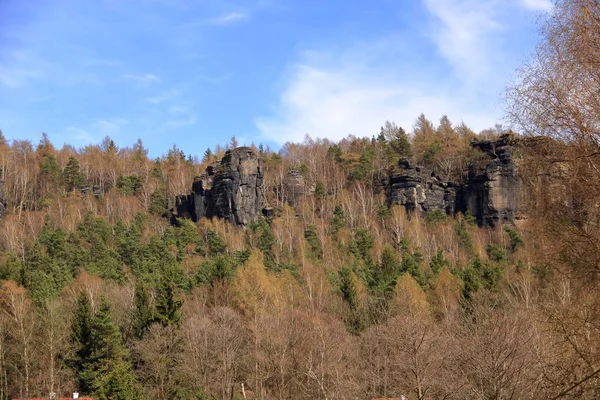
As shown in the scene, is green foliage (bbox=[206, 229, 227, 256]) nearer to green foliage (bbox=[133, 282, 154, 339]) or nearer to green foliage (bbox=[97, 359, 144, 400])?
green foliage (bbox=[133, 282, 154, 339])

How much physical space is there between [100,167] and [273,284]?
56.3 metres

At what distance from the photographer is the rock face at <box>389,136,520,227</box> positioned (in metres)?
84.2

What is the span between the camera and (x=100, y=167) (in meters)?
97.5

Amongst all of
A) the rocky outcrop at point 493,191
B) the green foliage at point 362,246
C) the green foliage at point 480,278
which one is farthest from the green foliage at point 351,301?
the rocky outcrop at point 493,191

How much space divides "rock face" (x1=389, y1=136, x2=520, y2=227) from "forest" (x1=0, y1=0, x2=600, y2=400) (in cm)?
238

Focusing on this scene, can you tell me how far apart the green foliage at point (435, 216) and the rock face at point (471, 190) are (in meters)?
2.37

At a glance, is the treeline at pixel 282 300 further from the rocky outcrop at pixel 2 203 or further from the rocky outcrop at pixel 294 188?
the rocky outcrop at pixel 2 203

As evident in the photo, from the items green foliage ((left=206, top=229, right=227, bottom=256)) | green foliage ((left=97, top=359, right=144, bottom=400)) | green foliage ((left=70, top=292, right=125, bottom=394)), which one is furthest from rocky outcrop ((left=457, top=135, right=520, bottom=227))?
green foliage ((left=97, top=359, right=144, bottom=400))

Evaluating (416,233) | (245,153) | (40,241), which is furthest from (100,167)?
(416,233)

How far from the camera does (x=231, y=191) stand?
266 feet

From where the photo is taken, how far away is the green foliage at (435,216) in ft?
275

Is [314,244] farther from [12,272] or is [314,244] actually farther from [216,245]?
[12,272]

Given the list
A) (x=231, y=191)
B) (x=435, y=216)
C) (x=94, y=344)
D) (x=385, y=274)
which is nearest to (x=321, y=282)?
(x=385, y=274)

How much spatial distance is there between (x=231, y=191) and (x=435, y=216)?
2987cm
